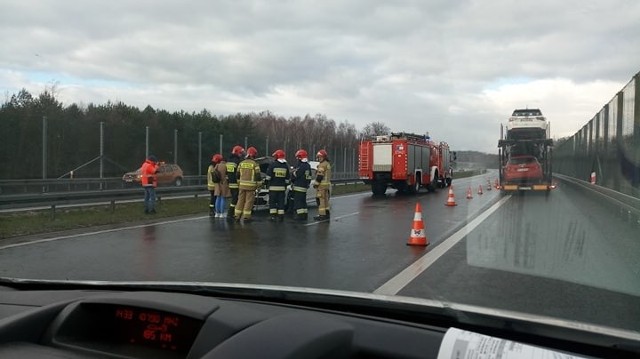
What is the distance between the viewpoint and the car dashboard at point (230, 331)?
1.87 meters

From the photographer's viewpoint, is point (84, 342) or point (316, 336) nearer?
point (316, 336)

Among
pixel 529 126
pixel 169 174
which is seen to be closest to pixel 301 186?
pixel 529 126

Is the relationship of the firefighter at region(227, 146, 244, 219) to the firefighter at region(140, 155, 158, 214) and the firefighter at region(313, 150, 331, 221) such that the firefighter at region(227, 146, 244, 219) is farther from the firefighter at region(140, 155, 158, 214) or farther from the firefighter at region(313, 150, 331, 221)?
the firefighter at region(140, 155, 158, 214)

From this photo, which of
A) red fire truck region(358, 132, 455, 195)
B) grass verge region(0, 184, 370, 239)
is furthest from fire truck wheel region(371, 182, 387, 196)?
grass verge region(0, 184, 370, 239)

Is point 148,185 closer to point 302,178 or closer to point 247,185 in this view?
point 247,185

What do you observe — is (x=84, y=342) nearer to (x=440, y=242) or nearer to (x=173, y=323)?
(x=173, y=323)

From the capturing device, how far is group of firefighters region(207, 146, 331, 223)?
50.4ft

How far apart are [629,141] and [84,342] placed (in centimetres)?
1954

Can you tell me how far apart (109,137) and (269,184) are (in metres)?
17.0

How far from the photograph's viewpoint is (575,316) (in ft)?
18.1

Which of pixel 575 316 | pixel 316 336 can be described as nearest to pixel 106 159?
pixel 575 316

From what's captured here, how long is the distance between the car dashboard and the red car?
27.4 m

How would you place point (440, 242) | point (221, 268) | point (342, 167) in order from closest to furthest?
point (221, 268)
point (440, 242)
point (342, 167)

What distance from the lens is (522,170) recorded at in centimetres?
2850
